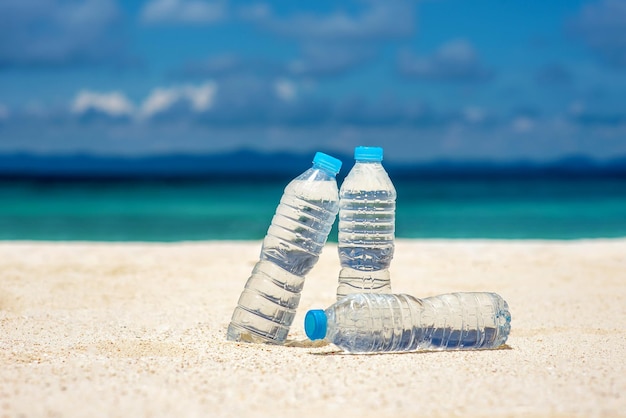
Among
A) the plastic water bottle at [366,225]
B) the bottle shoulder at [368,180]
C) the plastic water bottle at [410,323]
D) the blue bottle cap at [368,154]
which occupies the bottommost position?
the plastic water bottle at [410,323]

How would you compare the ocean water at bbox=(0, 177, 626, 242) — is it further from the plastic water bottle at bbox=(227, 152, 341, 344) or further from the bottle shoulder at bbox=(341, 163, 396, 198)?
the plastic water bottle at bbox=(227, 152, 341, 344)

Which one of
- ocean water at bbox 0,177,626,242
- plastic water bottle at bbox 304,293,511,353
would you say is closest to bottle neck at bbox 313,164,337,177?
plastic water bottle at bbox 304,293,511,353

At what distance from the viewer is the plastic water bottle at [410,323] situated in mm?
4688

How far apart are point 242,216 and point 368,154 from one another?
23.0 metres

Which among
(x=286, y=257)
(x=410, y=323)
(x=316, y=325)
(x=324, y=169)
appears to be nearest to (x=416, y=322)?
(x=410, y=323)

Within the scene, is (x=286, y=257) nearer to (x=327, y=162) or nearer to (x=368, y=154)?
(x=327, y=162)

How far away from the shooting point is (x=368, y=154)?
205 inches

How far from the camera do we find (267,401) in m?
3.70

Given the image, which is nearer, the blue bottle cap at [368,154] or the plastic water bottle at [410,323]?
the plastic water bottle at [410,323]

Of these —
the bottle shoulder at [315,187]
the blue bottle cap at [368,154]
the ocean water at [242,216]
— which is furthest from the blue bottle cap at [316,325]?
the ocean water at [242,216]

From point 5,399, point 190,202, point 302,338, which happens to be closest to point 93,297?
point 302,338

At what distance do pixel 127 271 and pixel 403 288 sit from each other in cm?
292

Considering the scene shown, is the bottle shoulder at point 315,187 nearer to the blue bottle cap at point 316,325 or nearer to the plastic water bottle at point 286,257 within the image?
the plastic water bottle at point 286,257

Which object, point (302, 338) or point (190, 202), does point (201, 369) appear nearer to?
point (302, 338)
